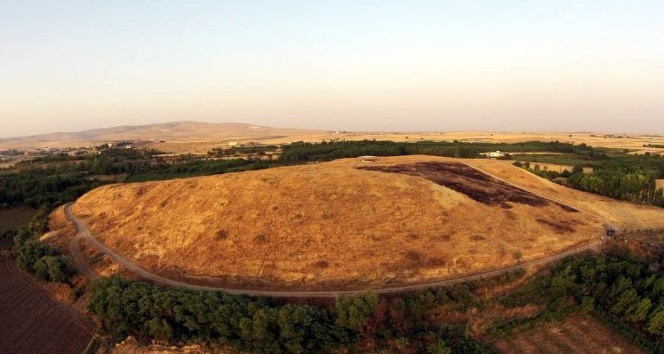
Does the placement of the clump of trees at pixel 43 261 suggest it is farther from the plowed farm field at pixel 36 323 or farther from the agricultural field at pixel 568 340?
the agricultural field at pixel 568 340

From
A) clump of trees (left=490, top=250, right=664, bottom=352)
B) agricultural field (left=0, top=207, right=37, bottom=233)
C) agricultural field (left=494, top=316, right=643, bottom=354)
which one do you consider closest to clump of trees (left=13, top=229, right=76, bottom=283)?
agricultural field (left=0, top=207, right=37, bottom=233)

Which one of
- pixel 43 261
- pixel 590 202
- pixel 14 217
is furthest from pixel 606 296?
pixel 14 217

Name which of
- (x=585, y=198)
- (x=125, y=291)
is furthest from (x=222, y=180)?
(x=585, y=198)

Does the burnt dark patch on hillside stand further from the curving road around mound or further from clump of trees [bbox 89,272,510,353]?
clump of trees [bbox 89,272,510,353]

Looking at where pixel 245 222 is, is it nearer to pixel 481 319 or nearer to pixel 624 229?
pixel 481 319

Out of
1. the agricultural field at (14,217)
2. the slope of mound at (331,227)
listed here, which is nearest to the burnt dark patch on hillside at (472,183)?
the slope of mound at (331,227)

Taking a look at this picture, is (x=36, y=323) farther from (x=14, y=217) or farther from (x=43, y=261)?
(x=14, y=217)

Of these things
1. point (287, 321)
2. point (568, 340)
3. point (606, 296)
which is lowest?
point (568, 340)
